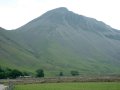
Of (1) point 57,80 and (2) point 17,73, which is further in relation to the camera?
(2) point 17,73

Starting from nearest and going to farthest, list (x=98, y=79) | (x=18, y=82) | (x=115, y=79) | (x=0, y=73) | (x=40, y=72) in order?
(x=115, y=79) → (x=98, y=79) → (x=18, y=82) → (x=0, y=73) → (x=40, y=72)

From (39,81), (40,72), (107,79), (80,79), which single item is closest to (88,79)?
(80,79)

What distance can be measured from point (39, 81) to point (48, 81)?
9.75 feet

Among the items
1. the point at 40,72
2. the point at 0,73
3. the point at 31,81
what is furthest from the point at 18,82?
the point at 40,72

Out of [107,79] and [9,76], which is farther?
[9,76]

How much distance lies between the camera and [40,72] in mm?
171375

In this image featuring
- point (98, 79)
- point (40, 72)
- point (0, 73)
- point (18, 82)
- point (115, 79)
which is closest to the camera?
point (115, 79)

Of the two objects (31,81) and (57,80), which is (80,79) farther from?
(31,81)

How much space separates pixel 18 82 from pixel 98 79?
77.0 feet

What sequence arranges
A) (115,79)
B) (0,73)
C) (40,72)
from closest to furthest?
(115,79) → (0,73) → (40,72)

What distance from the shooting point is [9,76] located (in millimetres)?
150500

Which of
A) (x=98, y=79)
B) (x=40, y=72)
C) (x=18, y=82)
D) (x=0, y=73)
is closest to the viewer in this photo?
(x=98, y=79)

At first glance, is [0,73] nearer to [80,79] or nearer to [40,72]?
[40,72]

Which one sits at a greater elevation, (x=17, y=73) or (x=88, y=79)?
(x=17, y=73)
